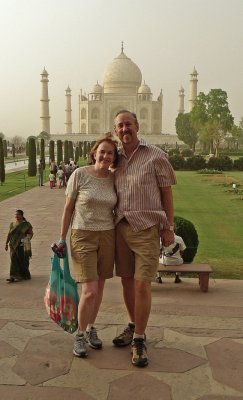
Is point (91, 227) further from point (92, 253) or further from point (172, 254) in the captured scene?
point (172, 254)

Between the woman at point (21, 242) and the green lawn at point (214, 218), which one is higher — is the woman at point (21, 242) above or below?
above

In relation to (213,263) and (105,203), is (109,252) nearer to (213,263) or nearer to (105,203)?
(105,203)

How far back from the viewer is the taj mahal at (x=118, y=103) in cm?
6794

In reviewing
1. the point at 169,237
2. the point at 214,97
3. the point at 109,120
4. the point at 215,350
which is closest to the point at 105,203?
the point at 169,237

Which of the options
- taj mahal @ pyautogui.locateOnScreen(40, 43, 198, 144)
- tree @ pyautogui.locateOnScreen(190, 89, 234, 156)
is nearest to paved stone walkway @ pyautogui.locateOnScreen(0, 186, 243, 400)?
tree @ pyautogui.locateOnScreen(190, 89, 234, 156)

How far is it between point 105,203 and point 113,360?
0.92 meters

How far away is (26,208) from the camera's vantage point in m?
10.4

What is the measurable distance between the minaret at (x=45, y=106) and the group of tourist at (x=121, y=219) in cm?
6715

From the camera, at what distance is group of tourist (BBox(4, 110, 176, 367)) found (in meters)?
2.61

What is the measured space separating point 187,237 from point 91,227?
2451mm

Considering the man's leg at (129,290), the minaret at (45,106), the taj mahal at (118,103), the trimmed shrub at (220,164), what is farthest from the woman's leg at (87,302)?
the minaret at (45,106)

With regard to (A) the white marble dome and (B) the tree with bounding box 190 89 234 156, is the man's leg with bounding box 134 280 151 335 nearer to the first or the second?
(B) the tree with bounding box 190 89 234 156

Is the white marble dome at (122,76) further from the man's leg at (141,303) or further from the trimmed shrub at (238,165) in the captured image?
the man's leg at (141,303)

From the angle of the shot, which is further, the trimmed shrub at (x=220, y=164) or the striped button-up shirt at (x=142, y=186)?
the trimmed shrub at (x=220, y=164)
